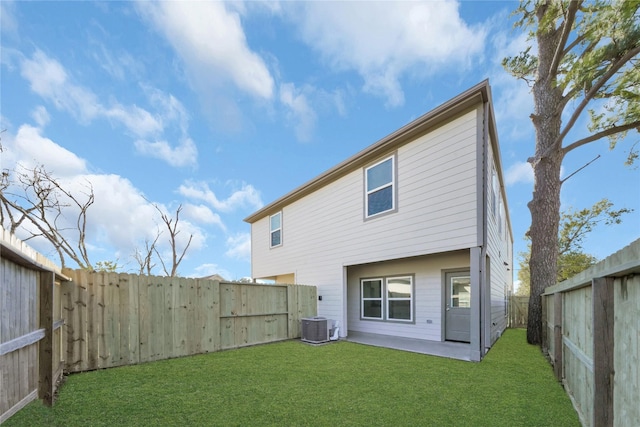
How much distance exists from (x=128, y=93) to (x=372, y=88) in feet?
30.5

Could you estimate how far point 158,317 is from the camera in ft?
20.7

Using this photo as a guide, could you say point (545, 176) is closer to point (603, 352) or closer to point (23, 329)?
point (603, 352)

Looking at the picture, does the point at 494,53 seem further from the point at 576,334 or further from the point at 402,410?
the point at 402,410

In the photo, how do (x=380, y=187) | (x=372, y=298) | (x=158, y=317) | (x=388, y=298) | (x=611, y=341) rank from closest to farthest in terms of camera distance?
(x=611, y=341), (x=158, y=317), (x=380, y=187), (x=388, y=298), (x=372, y=298)

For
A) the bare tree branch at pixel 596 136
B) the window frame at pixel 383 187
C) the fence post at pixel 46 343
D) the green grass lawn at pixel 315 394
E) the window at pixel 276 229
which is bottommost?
the green grass lawn at pixel 315 394

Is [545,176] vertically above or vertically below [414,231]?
above

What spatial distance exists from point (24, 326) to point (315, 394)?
3313 mm

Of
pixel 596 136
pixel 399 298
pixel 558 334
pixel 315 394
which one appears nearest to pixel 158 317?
pixel 315 394

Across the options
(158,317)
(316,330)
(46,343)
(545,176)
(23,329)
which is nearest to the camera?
(23,329)

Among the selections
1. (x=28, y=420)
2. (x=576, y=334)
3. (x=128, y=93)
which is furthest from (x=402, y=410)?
(x=128, y=93)

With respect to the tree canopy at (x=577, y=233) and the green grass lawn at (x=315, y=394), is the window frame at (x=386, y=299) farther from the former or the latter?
the tree canopy at (x=577, y=233)

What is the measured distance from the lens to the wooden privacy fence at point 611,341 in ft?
6.34

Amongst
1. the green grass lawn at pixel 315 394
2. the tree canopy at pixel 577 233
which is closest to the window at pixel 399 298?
the green grass lawn at pixel 315 394

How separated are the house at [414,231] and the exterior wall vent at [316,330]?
2.79ft
